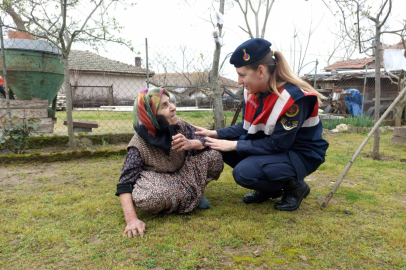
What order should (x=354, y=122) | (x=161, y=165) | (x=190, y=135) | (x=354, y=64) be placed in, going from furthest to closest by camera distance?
(x=354, y=64)
(x=354, y=122)
(x=190, y=135)
(x=161, y=165)

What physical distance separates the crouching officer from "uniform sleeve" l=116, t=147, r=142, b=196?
1.90 ft

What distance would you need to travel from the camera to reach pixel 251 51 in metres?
2.15

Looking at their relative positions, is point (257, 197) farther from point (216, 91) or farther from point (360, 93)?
point (360, 93)

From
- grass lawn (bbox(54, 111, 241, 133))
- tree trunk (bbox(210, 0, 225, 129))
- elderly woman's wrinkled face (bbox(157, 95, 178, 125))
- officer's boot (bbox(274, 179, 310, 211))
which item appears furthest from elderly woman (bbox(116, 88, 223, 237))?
grass lawn (bbox(54, 111, 241, 133))

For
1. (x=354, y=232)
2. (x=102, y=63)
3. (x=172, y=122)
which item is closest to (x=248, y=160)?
(x=172, y=122)

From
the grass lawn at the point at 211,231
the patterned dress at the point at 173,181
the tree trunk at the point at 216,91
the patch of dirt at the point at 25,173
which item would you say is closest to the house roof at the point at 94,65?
the tree trunk at the point at 216,91

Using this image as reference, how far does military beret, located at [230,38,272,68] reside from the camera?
2150 mm

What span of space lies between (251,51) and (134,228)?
148 cm

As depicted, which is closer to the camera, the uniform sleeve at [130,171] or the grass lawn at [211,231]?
the grass lawn at [211,231]

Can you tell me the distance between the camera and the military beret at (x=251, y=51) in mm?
2150

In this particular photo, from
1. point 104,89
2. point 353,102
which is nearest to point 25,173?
point 353,102

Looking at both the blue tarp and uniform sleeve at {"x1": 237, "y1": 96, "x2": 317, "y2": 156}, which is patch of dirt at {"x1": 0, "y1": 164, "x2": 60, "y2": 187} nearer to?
uniform sleeve at {"x1": 237, "y1": 96, "x2": 317, "y2": 156}

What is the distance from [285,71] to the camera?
89.2 inches

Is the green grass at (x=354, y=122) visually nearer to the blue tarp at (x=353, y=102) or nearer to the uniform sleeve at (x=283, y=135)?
the blue tarp at (x=353, y=102)
